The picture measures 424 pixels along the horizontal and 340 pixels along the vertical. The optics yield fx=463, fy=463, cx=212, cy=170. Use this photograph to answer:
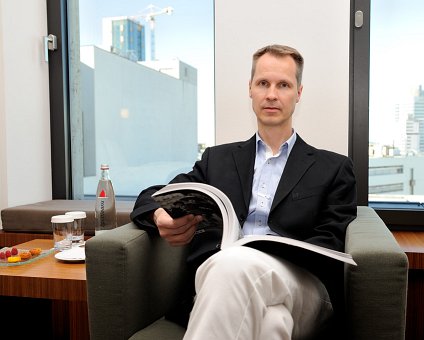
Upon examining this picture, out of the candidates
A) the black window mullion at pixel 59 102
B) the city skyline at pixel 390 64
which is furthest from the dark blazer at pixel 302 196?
the black window mullion at pixel 59 102

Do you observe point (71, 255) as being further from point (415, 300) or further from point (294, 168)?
point (415, 300)

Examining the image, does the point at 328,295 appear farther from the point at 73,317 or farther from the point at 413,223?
the point at 73,317

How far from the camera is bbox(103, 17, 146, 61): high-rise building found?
106 inches

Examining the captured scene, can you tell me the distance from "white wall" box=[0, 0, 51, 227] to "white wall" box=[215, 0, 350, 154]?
105 centimetres

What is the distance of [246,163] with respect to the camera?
1651 mm

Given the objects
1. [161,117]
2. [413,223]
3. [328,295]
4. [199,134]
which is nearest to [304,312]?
[328,295]

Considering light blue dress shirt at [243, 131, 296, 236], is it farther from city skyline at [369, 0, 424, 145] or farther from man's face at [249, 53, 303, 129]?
city skyline at [369, 0, 424, 145]

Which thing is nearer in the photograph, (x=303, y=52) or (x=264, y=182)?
(x=264, y=182)

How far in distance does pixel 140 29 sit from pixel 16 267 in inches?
62.2

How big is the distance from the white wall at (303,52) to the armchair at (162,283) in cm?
66

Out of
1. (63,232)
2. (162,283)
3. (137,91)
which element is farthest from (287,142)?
(137,91)

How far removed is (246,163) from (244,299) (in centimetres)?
73

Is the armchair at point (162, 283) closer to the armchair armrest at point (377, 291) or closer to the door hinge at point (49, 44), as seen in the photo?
the armchair armrest at point (377, 291)

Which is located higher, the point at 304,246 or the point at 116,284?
the point at 304,246
